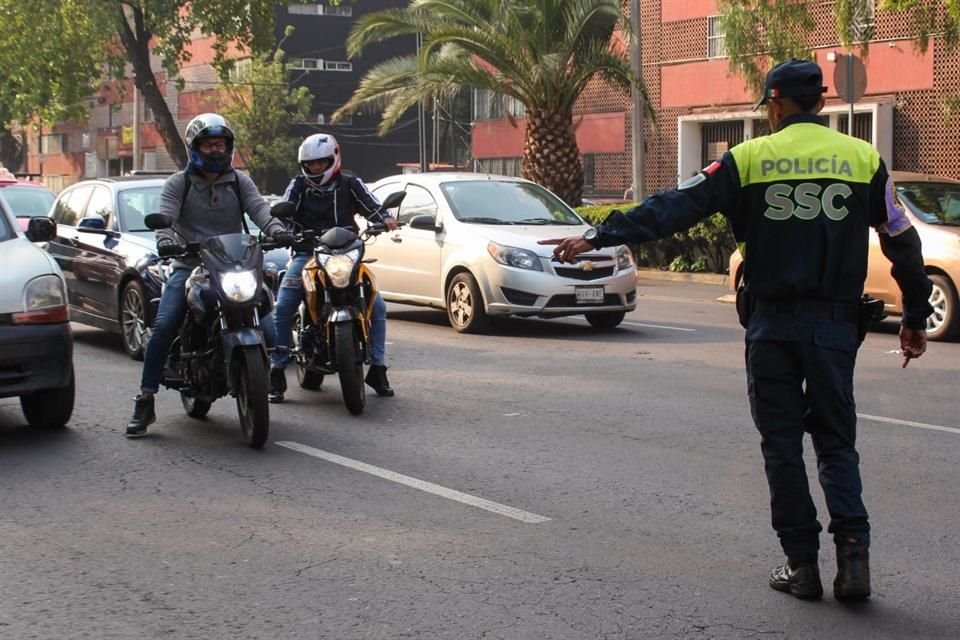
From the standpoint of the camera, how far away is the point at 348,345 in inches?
360

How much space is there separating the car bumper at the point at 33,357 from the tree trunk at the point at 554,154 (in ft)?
61.4

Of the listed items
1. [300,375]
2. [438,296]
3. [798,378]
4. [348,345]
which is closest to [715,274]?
[438,296]

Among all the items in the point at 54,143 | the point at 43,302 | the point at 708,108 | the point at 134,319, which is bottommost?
the point at 134,319

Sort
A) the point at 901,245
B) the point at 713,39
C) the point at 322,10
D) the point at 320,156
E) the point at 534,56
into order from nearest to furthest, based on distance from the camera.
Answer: the point at 901,245 → the point at 320,156 → the point at 534,56 → the point at 713,39 → the point at 322,10

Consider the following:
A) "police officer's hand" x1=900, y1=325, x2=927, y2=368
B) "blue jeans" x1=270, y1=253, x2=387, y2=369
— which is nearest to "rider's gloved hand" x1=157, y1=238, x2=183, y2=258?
"blue jeans" x1=270, y1=253, x2=387, y2=369

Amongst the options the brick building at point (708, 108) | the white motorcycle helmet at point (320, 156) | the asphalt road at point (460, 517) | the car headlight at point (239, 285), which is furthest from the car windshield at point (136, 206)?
the brick building at point (708, 108)

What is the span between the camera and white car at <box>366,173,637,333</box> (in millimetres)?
13961

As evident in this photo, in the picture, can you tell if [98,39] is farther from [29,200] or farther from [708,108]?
[29,200]

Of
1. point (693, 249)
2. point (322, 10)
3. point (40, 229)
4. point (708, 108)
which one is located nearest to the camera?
point (40, 229)

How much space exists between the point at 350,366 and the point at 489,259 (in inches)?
199

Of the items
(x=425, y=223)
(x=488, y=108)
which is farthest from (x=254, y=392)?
(x=488, y=108)

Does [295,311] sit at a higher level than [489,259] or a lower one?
lower

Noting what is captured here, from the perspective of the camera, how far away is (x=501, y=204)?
1516 cm

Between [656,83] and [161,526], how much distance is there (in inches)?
1291
